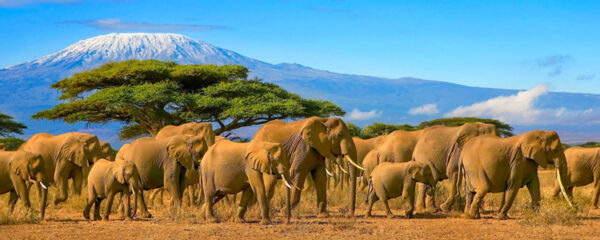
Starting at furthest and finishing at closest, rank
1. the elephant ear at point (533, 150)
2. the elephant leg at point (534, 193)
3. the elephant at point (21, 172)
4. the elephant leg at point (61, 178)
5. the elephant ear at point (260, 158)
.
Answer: the elephant leg at point (61, 178) < the elephant leg at point (534, 193) < the elephant at point (21, 172) < the elephant ear at point (533, 150) < the elephant ear at point (260, 158)

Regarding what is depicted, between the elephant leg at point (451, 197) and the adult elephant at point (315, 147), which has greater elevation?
the adult elephant at point (315, 147)

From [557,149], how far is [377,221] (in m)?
3.66

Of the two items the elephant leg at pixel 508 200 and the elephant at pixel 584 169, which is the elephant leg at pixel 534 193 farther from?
Answer: the elephant at pixel 584 169

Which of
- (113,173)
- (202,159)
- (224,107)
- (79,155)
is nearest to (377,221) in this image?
(202,159)

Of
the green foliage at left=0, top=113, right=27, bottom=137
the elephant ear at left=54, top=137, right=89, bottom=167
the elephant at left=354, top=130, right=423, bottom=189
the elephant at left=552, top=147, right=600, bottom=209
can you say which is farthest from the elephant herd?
the green foliage at left=0, top=113, right=27, bottom=137

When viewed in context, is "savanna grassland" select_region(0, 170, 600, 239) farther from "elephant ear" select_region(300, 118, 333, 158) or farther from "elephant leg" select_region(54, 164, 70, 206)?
"elephant leg" select_region(54, 164, 70, 206)

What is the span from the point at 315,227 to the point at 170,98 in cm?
2698

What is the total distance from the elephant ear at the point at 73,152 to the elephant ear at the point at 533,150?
9782mm

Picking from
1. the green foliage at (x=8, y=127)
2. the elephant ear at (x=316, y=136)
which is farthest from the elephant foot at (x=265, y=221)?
the green foliage at (x=8, y=127)

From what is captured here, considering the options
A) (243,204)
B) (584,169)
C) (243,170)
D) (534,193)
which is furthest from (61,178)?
(584,169)

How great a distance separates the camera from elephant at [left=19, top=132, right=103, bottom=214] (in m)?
18.7

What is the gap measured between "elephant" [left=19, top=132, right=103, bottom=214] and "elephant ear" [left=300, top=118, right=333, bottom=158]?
19.8 ft

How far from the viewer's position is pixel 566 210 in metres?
15.0

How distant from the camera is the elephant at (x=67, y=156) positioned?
18688 millimetres
